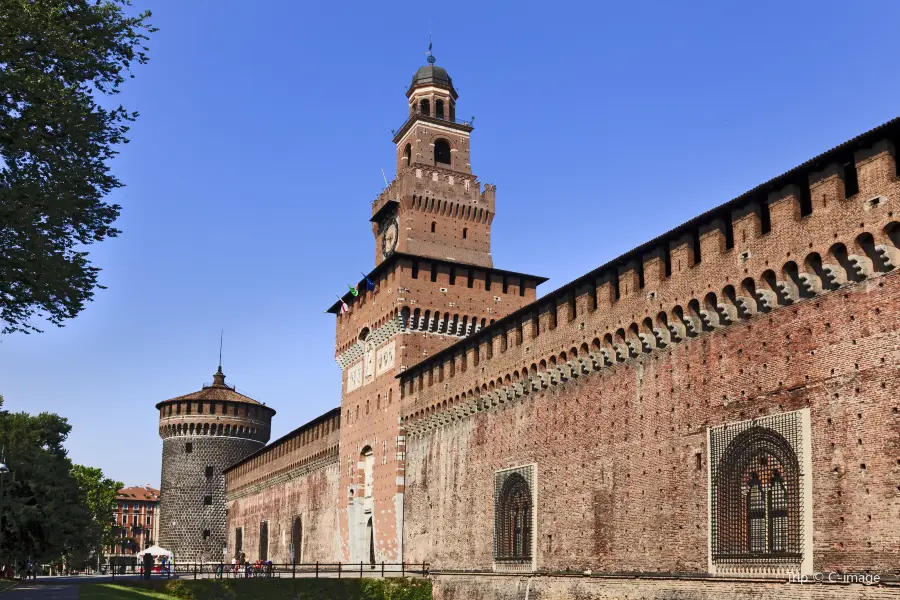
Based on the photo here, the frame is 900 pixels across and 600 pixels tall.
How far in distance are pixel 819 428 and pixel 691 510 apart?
13.3 ft

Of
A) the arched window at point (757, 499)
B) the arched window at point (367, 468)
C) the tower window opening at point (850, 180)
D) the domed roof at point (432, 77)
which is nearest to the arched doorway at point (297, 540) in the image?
the arched window at point (367, 468)

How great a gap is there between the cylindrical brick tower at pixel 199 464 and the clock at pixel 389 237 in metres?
28.5

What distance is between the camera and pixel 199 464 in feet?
217

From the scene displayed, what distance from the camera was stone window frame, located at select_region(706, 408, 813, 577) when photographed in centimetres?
1688

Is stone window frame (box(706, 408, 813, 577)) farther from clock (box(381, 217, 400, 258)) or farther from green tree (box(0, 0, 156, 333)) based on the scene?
clock (box(381, 217, 400, 258))

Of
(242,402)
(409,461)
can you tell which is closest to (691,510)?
(409,461)

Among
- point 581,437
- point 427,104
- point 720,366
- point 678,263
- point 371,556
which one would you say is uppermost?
point 427,104

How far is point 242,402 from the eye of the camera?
220ft

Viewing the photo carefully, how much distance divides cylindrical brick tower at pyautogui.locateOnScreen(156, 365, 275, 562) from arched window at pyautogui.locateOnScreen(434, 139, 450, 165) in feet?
102

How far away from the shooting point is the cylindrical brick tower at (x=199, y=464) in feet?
215

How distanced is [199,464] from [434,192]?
113 feet

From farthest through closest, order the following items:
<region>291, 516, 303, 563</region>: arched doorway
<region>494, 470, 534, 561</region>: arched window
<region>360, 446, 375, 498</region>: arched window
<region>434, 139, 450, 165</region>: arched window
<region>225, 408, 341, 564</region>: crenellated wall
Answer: <region>291, 516, 303, 563</region>: arched doorway < <region>225, 408, 341, 564</region>: crenellated wall < <region>434, 139, 450, 165</region>: arched window < <region>360, 446, 375, 498</region>: arched window < <region>494, 470, 534, 561</region>: arched window

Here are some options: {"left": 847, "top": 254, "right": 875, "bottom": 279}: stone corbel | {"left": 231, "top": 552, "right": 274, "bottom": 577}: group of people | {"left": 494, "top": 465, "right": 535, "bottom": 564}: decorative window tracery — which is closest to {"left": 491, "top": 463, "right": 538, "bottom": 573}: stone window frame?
{"left": 494, "top": 465, "right": 535, "bottom": 564}: decorative window tracery

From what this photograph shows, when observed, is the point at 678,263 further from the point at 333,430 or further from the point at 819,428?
the point at 333,430
